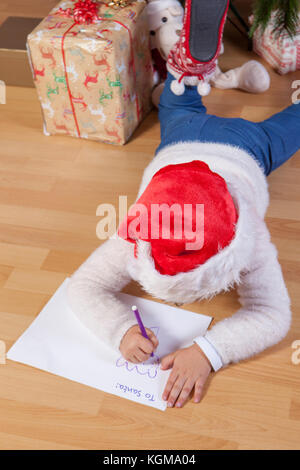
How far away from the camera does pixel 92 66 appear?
40.2 inches

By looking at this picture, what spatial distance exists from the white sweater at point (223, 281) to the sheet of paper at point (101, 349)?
3 centimetres

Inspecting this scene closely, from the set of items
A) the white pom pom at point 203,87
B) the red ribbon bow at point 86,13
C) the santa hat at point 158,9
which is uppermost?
the red ribbon bow at point 86,13

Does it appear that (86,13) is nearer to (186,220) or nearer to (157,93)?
(157,93)

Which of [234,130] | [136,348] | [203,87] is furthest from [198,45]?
[136,348]

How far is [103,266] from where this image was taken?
82 centimetres

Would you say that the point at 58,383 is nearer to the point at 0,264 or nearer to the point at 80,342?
the point at 80,342

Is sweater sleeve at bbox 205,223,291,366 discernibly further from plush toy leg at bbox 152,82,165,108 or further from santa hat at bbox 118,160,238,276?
plush toy leg at bbox 152,82,165,108

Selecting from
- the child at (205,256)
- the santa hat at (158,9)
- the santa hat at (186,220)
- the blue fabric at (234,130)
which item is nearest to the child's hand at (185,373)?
the child at (205,256)

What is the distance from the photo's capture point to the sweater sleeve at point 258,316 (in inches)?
29.2

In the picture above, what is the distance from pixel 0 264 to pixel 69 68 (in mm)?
430

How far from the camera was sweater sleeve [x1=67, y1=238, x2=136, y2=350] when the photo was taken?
77 cm

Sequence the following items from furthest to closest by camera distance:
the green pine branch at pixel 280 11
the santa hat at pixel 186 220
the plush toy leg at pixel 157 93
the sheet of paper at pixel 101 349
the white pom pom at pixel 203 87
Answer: the plush toy leg at pixel 157 93 < the white pom pom at pixel 203 87 < the green pine branch at pixel 280 11 < the sheet of paper at pixel 101 349 < the santa hat at pixel 186 220

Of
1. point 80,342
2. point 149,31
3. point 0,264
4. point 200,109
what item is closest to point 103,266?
point 80,342

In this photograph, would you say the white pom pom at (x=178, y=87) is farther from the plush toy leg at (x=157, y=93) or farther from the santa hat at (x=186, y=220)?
the santa hat at (x=186, y=220)
